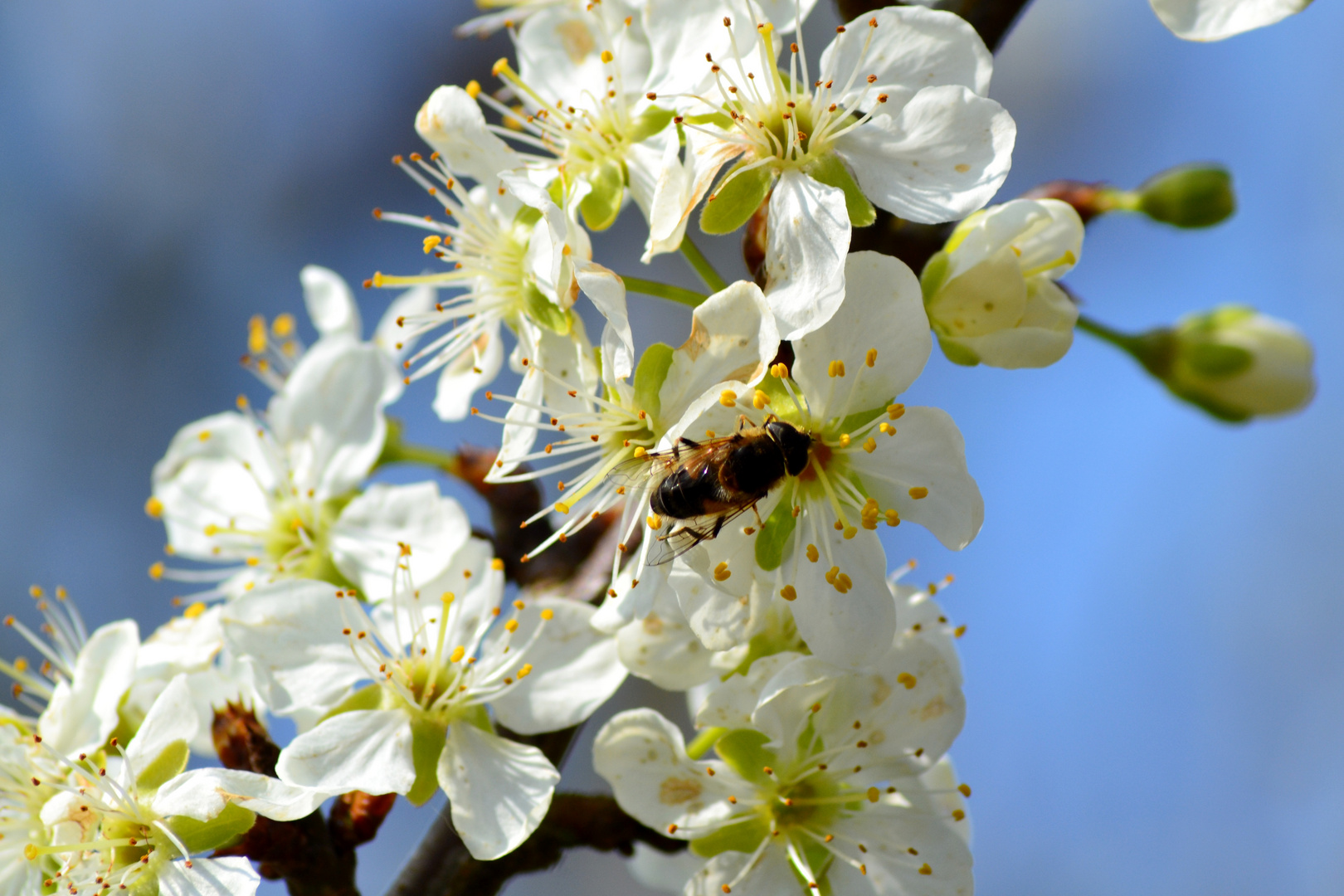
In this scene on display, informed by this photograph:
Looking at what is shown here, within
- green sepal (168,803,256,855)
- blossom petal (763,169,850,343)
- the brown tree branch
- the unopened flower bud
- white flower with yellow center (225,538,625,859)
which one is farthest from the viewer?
the unopened flower bud

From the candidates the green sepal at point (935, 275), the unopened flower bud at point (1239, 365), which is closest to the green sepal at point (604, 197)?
the green sepal at point (935, 275)

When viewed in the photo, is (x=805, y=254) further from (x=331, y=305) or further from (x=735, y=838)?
(x=331, y=305)

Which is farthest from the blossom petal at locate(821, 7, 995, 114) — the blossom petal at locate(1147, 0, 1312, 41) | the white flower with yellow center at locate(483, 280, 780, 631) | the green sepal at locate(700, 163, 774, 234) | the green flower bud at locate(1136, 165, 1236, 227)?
the green flower bud at locate(1136, 165, 1236, 227)

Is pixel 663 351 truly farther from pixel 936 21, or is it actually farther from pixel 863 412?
pixel 936 21

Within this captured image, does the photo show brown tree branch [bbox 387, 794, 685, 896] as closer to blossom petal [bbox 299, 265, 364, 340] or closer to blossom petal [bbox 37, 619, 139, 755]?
blossom petal [bbox 37, 619, 139, 755]

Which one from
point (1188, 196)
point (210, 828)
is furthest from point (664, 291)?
point (1188, 196)

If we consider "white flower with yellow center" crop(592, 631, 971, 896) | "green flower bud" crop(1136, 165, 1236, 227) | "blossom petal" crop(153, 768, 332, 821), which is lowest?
"blossom petal" crop(153, 768, 332, 821)

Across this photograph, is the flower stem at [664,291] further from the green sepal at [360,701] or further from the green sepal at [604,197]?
the green sepal at [360,701]
